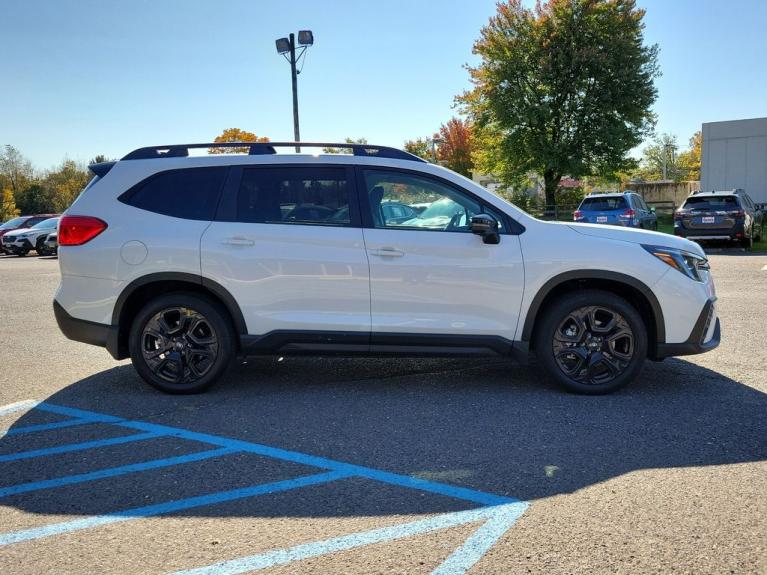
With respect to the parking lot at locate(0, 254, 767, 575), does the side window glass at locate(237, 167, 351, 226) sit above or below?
above

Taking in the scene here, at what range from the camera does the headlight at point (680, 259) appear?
5141mm

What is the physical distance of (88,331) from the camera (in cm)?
535

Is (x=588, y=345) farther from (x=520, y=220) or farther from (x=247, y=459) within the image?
(x=247, y=459)

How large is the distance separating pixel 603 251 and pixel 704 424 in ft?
4.65

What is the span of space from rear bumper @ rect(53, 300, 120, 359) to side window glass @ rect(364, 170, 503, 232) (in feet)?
7.45

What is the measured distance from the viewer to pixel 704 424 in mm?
4488

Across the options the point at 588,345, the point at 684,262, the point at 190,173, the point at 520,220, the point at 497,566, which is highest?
the point at 190,173

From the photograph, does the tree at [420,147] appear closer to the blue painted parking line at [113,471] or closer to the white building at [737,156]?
the white building at [737,156]

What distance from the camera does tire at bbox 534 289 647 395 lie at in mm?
5160

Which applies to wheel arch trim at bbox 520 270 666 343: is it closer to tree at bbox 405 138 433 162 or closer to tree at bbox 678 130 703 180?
tree at bbox 405 138 433 162

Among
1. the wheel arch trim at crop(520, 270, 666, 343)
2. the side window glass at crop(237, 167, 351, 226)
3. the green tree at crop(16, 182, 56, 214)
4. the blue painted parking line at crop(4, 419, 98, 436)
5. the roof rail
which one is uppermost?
the green tree at crop(16, 182, 56, 214)

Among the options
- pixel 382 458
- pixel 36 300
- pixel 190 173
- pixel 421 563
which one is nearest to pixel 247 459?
pixel 382 458

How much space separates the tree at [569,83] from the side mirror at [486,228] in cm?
3020

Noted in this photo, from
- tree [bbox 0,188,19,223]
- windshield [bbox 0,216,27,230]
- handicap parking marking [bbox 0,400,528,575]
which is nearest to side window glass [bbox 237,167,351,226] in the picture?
handicap parking marking [bbox 0,400,528,575]
